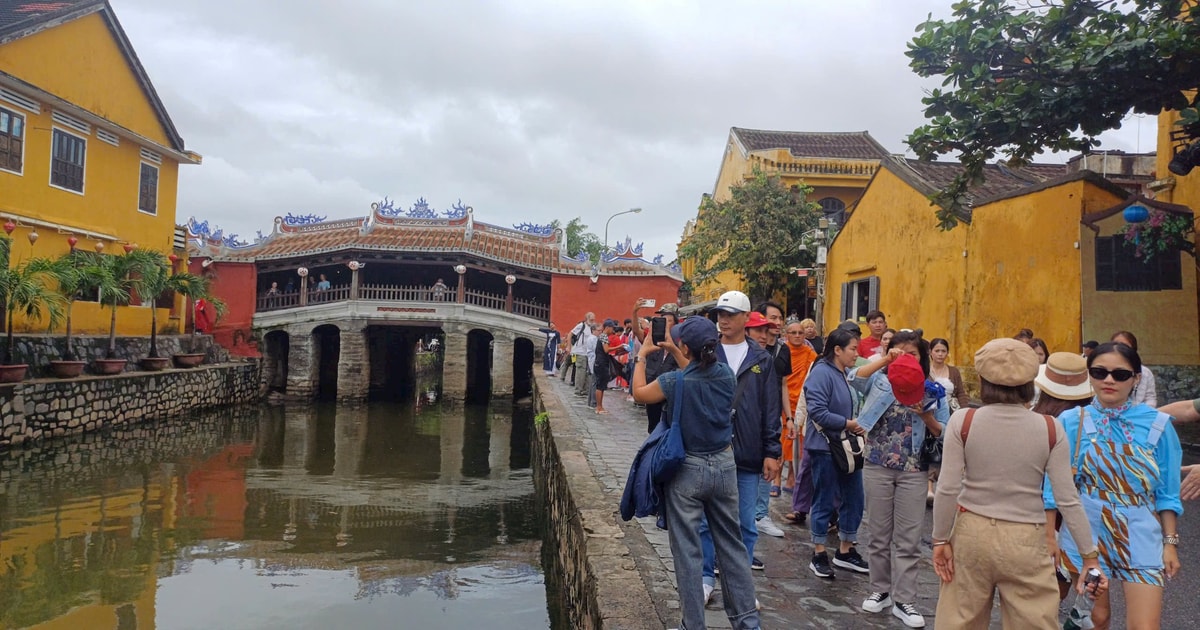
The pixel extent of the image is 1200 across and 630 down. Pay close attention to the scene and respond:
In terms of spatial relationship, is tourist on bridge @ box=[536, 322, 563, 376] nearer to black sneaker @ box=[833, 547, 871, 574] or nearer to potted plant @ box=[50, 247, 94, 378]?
potted plant @ box=[50, 247, 94, 378]

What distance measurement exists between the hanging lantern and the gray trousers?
258 inches

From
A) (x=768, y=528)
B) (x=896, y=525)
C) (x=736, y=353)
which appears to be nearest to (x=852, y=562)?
(x=896, y=525)

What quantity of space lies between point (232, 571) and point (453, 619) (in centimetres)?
262

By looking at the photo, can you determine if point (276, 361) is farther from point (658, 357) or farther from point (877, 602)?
point (877, 602)

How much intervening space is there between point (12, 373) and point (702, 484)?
14.2m

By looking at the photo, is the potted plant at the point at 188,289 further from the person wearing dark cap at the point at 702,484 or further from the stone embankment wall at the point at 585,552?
the person wearing dark cap at the point at 702,484

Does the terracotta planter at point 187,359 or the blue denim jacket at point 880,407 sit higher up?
the blue denim jacket at point 880,407

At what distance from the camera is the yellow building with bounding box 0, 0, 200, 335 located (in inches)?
642

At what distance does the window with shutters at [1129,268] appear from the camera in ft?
29.9

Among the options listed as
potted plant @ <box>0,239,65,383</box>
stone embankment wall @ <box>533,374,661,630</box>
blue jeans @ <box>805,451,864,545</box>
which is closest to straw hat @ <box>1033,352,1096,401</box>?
blue jeans @ <box>805,451,864,545</box>

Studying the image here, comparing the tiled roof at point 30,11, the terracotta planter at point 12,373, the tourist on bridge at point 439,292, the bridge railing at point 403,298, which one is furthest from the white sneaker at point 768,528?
the tourist on bridge at point 439,292

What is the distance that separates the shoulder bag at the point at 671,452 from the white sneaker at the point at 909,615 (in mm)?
1455

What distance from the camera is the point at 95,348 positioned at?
16844mm

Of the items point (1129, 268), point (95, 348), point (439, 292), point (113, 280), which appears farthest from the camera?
point (439, 292)
